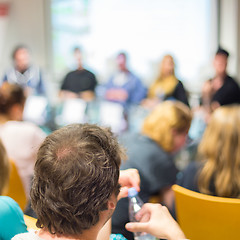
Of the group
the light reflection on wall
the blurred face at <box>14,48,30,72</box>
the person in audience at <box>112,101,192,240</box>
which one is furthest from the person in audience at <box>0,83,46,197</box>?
the light reflection on wall

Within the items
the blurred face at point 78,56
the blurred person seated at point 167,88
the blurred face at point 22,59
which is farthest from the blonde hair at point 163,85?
the blurred face at point 22,59

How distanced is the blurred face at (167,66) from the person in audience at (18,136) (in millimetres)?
2806

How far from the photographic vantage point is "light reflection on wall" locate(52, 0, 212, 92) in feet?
23.2

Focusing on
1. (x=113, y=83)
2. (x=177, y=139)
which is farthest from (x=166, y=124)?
(x=113, y=83)

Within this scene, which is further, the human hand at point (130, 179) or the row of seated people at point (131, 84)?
the row of seated people at point (131, 84)

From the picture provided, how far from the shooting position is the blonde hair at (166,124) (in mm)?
2439

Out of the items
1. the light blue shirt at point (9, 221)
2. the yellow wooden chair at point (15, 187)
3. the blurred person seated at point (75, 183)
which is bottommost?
the yellow wooden chair at point (15, 187)

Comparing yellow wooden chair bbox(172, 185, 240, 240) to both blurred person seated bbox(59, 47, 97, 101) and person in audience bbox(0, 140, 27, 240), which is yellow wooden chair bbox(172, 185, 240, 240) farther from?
blurred person seated bbox(59, 47, 97, 101)

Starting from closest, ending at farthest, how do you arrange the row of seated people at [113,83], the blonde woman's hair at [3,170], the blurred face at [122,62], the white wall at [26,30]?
1. the blonde woman's hair at [3,170]
2. the row of seated people at [113,83]
3. the blurred face at [122,62]
4. the white wall at [26,30]

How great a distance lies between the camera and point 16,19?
781 cm

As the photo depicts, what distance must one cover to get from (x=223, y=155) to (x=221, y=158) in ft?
0.06

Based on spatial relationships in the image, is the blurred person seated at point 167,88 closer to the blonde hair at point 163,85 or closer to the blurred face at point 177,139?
the blonde hair at point 163,85

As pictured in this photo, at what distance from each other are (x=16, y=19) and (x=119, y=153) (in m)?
7.23

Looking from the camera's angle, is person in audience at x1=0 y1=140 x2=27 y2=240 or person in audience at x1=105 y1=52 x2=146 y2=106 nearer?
person in audience at x1=0 y1=140 x2=27 y2=240
